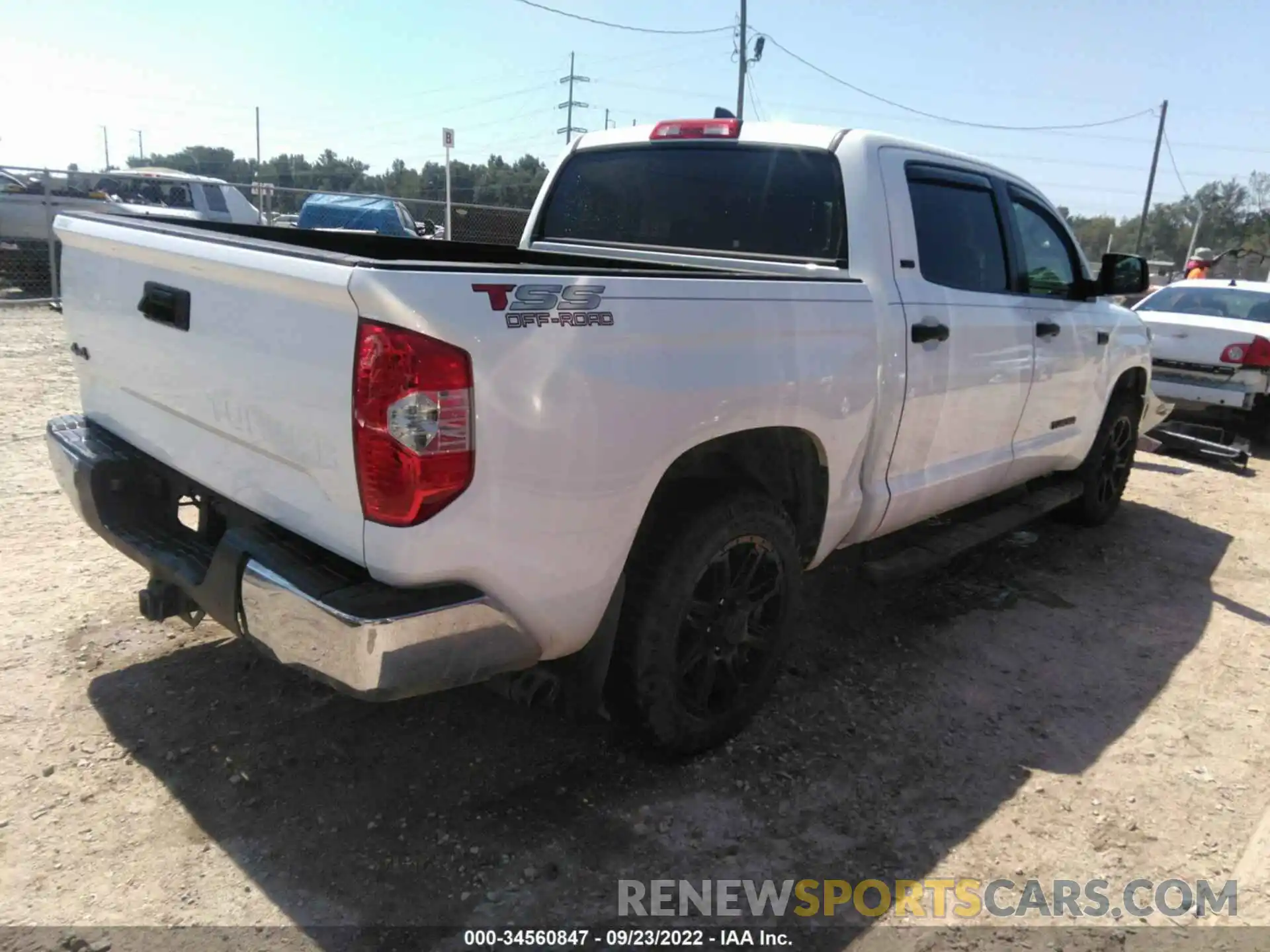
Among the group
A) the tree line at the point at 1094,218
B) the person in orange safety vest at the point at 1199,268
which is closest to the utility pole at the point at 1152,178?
the tree line at the point at 1094,218

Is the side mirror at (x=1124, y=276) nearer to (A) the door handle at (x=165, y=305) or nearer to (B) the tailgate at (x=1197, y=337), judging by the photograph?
(B) the tailgate at (x=1197, y=337)

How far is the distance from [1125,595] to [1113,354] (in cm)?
138

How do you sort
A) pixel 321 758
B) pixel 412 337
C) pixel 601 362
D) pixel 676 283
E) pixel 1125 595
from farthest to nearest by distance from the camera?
1. pixel 1125 595
2. pixel 321 758
3. pixel 676 283
4. pixel 601 362
5. pixel 412 337

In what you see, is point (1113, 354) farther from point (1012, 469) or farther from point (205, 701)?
point (205, 701)

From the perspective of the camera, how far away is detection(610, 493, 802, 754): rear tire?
263 centimetres

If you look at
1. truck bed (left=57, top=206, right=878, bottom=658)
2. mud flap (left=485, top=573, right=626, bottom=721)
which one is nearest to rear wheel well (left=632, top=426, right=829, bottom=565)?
truck bed (left=57, top=206, right=878, bottom=658)

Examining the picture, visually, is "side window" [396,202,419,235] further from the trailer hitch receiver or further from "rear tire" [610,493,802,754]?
"rear tire" [610,493,802,754]

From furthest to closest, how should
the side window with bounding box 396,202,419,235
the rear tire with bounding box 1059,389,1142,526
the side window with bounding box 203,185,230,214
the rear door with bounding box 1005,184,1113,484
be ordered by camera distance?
the side window with bounding box 396,202,419,235 < the side window with bounding box 203,185,230,214 < the rear tire with bounding box 1059,389,1142,526 < the rear door with bounding box 1005,184,1113,484

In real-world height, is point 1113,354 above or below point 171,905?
above

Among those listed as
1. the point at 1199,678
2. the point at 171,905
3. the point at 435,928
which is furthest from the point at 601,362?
the point at 1199,678

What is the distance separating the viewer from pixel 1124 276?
483 centimetres

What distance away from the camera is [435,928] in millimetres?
2225

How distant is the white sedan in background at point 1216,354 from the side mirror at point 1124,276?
3.58m

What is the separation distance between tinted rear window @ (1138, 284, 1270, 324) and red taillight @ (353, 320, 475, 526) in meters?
9.96
